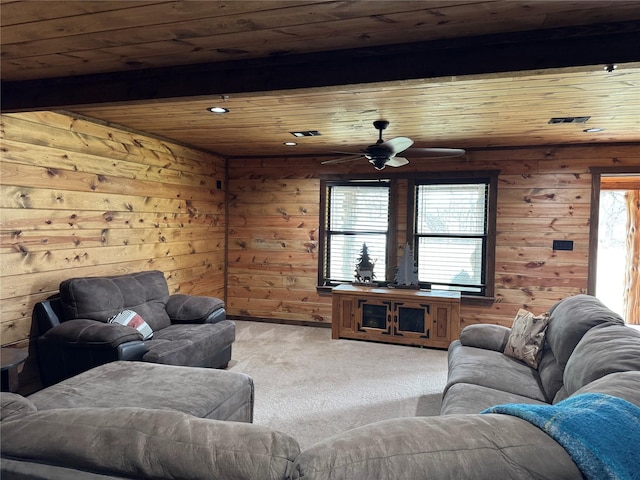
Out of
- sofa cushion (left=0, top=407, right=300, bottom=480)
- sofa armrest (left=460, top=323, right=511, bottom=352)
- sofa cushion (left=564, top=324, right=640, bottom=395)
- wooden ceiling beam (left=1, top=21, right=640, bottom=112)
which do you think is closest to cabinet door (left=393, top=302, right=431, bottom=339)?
sofa armrest (left=460, top=323, right=511, bottom=352)

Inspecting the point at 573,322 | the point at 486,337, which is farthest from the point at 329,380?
the point at 573,322

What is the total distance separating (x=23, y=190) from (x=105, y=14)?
202cm

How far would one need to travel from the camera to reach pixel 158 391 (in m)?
2.32

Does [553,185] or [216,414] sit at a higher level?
[553,185]

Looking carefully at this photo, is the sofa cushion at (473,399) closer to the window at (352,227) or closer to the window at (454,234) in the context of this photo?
the window at (454,234)

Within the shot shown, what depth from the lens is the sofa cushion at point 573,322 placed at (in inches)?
97.0

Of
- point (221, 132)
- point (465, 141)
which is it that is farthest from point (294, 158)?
point (465, 141)

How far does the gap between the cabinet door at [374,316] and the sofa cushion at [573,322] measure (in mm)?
2213

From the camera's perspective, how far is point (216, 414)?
225 centimetres

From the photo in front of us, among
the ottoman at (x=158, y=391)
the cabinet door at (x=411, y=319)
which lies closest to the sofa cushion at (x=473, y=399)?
the ottoman at (x=158, y=391)

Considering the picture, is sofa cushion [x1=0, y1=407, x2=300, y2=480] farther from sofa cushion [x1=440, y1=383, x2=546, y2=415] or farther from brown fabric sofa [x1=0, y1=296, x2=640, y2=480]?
sofa cushion [x1=440, y1=383, x2=546, y2=415]

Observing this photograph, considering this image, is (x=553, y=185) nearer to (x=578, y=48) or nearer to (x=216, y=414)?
(x=578, y=48)

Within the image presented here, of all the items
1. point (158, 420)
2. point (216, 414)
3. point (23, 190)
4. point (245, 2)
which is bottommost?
point (216, 414)

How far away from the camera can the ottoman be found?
2.18 m
